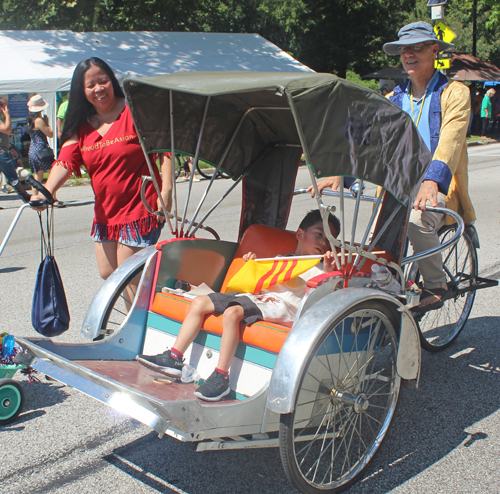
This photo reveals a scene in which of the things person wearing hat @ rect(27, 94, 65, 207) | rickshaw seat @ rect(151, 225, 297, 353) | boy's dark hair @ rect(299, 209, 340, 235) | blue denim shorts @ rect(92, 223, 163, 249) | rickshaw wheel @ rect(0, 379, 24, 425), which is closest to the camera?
rickshaw seat @ rect(151, 225, 297, 353)

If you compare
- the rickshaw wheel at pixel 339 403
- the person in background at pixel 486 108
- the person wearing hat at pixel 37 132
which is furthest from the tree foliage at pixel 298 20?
the rickshaw wheel at pixel 339 403

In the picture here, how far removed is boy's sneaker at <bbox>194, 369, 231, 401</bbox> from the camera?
2.83 meters

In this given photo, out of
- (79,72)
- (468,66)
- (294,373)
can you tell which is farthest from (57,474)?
(468,66)

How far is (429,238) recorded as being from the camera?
12.8 ft

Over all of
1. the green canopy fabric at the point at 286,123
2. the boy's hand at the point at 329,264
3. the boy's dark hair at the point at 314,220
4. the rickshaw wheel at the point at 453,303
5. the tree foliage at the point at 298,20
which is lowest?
the rickshaw wheel at the point at 453,303

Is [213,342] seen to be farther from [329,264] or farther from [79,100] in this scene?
[79,100]

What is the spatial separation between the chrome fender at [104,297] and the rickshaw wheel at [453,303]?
81.5 inches

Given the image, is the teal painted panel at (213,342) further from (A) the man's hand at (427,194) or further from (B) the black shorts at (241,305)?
(A) the man's hand at (427,194)

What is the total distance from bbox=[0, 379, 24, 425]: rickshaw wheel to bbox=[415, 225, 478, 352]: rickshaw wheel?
2.73 metres

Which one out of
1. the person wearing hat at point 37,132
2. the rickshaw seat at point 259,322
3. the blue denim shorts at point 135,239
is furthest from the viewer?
the person wearing hat at point 37,132

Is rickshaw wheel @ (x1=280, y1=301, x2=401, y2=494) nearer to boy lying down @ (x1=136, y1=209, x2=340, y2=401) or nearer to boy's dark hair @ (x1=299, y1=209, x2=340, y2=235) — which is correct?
boy lying down @ (x1=136, y1=209, x2=340, y2=401)

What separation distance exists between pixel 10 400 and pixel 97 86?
1.91 m

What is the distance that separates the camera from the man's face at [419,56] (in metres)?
3.82

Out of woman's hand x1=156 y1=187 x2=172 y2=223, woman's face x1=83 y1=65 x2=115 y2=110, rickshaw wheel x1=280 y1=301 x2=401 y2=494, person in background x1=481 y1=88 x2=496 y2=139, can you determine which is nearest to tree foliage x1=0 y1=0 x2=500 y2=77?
person in background x1=481 y1=88 x2=496 y2=139
